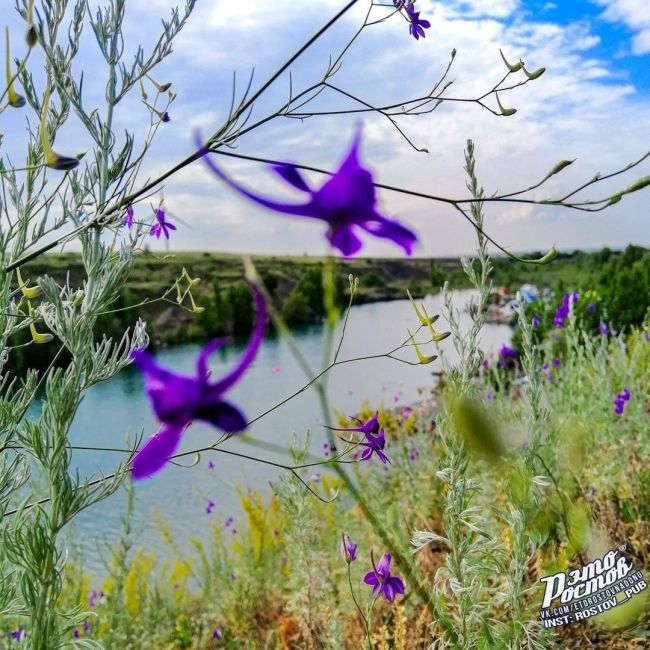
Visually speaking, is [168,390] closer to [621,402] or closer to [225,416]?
[225,416]

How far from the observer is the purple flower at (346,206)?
0.58 meters

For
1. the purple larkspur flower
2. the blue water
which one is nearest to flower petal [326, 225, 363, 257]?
the purple larkspur flower

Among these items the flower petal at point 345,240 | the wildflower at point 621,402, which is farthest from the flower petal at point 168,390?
the wildflower at point 621,402

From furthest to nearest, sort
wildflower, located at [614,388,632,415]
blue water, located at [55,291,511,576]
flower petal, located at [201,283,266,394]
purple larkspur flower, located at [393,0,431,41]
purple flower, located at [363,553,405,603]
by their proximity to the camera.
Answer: blue water, located at [55,291,511,576], wildflower, located at [614,388,632,415], purple flower, located at [363,553,405,603], purple larkspur flower, located at [393,0,431,41], flower petal, located at [201,283,266,394]

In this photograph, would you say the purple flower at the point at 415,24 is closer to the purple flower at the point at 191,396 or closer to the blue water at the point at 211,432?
the purple flower at the point at 191,396

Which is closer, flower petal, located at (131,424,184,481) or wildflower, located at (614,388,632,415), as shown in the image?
flower petal, located at (131,424,184,481)

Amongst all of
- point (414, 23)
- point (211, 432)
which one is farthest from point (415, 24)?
point (211, 432)

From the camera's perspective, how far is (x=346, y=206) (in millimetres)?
588

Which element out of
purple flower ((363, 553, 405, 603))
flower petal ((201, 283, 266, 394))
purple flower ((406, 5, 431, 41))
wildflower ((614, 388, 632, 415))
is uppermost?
purple flower ((406, 5, 431, 41))

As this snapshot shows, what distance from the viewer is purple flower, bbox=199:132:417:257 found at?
0.58 m

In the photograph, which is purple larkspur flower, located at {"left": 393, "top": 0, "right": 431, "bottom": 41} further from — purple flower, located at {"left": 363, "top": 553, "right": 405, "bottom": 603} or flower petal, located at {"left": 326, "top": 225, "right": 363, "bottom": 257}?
purple flower, located at {"left": 363, "top": 553, "right": 405, "bottom": 603}

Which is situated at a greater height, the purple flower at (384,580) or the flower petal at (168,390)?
the flower petal at (168,390)

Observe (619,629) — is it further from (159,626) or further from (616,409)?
(159,626)

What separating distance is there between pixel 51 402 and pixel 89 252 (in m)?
0.20
